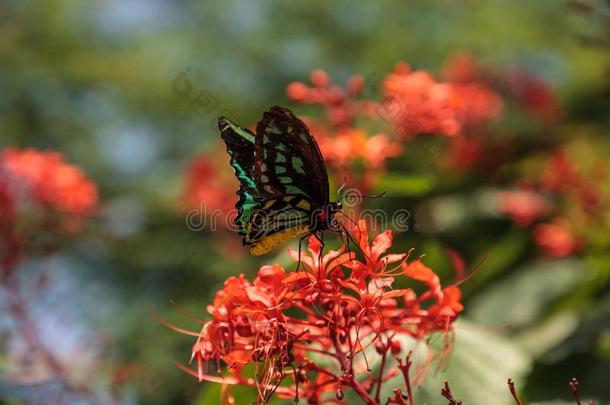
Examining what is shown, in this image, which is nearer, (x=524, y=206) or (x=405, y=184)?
(x=405, y=184)

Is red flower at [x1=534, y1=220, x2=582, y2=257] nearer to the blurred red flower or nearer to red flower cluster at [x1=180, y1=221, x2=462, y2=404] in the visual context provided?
the blurred red flower

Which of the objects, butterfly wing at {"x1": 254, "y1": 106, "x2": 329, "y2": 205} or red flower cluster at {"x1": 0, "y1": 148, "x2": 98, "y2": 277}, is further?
red flower cluster at {"x1": 0, "y1": 148, "x2": 98, "y2": 277}

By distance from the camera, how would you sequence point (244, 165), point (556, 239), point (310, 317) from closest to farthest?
point (310, 317) → point (244, 165) → point (556, 239)

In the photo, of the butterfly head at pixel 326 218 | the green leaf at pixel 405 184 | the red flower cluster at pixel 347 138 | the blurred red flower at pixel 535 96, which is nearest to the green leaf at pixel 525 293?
the green leaf at pixel 405 184

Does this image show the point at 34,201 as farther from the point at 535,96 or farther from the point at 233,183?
the point at 535,96

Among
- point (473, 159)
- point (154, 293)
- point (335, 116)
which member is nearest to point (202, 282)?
point (154, 293)

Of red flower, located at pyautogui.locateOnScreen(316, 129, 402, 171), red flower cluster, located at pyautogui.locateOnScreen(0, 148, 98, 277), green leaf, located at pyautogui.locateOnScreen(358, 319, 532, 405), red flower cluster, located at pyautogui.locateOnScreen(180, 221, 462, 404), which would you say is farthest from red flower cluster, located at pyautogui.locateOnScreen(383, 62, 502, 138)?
red flower cluster, located at pyautogui.locateOnScreen(0, 148, 98, 277)

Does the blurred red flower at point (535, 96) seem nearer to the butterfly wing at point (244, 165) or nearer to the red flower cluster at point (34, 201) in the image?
the red flower cluster at point (34, 201)

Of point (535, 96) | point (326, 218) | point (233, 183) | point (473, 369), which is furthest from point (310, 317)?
point (535, 96)
